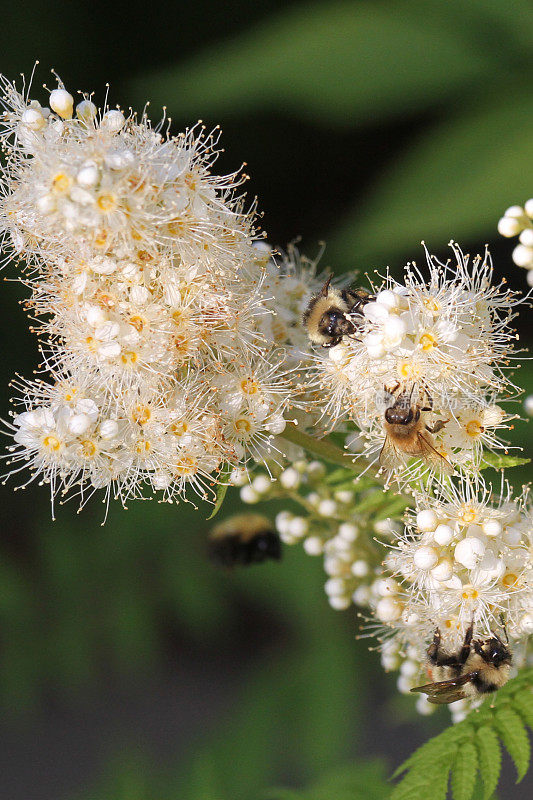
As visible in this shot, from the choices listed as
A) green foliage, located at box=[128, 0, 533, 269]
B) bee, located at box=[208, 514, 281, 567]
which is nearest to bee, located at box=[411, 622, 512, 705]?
bee, located at box=[208, 514, 281, 567]

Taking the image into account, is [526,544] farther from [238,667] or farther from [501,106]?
[238,667]

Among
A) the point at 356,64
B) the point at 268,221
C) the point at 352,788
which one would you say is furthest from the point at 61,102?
the point at 268,221

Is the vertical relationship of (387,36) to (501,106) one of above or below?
above

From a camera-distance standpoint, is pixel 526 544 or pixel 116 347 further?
pixel 526 544

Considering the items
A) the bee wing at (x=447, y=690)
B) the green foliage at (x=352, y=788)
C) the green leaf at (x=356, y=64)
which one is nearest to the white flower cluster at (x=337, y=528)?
the bee wing at (x=447, y=690)

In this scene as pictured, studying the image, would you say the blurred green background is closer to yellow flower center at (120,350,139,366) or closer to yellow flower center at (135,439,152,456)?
yellow flower center at (135,439,152,456)

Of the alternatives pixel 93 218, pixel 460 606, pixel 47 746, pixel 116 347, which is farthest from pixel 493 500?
pixel 47 746
